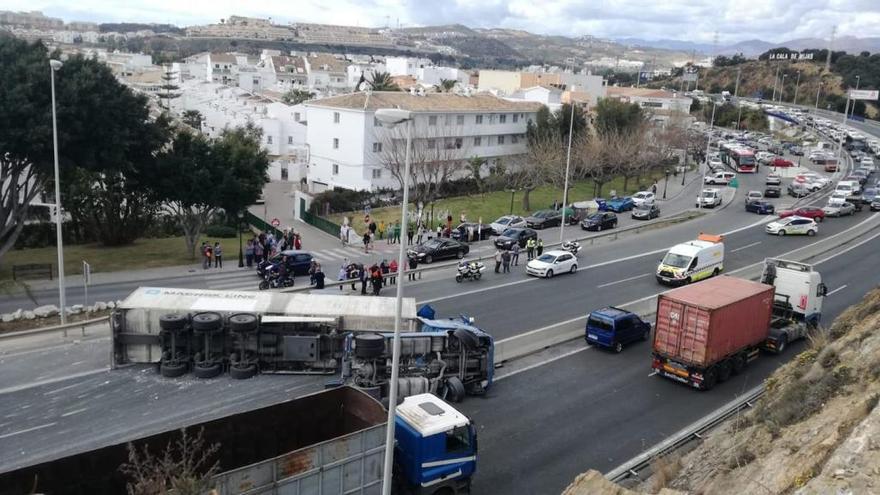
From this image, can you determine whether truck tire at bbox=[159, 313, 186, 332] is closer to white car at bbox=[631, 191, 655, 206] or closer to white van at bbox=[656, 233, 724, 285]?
white van at bbox=[656, 233, 724, 285]

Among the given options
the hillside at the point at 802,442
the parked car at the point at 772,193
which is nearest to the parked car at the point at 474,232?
the hillside at the point at 802,442

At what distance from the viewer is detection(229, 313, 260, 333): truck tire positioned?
18.7m

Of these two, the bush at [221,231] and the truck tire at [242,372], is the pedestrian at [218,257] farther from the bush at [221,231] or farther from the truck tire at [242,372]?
the truck tire at [242,372]

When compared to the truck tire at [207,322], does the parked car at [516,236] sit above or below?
below

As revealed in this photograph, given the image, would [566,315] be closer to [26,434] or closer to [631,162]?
[26,434]

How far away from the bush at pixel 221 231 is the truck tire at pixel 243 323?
2500 centimetres

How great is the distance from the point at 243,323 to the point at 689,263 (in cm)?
2124

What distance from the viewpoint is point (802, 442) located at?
12.0 meters

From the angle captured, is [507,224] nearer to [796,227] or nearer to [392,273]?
[392,273]

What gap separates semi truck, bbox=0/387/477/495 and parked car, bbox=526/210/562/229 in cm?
3177

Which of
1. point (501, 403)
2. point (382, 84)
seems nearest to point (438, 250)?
point (501, 403)

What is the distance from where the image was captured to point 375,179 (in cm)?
5697

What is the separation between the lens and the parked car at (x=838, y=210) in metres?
50.5

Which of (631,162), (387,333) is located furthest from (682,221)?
(387,333)
